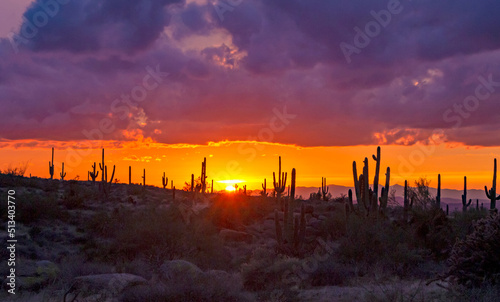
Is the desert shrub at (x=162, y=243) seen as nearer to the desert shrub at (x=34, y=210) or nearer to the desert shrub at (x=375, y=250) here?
the desert shrub at (x=34, y=210)

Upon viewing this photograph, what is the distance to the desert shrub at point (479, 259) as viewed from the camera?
10.0 meters

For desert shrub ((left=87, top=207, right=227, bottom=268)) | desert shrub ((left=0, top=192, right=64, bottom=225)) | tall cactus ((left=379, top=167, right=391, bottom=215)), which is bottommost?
desert shrub ((left=87, top=207, right=227, bottom=268))

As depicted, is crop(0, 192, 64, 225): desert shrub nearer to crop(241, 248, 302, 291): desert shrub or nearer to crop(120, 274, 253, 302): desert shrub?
crop(241, 248, 302, 291): desert shrub

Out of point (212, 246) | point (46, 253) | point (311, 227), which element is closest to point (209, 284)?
point (212, 246)

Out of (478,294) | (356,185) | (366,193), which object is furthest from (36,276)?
(356,185)

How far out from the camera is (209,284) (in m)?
11.0

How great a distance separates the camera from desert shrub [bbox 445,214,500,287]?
1002 centimetres

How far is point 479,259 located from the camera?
10.2 m

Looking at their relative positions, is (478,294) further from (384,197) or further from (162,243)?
(384,197)

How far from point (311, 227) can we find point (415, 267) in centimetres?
945

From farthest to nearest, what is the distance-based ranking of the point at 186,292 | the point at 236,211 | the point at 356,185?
the point at 236,211
the point at 356,185
the point at 186,292

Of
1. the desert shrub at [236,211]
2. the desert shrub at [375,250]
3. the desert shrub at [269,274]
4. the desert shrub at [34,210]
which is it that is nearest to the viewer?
the desert shrub at [269,274]

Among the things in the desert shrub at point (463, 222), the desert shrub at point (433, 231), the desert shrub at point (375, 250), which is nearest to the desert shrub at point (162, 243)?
the desert shrub at point (375, 250)

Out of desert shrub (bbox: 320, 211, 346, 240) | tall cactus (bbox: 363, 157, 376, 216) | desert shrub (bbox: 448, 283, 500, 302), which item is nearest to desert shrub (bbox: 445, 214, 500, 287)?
desert shrub (bbox: 448, 283, 500, 302)
